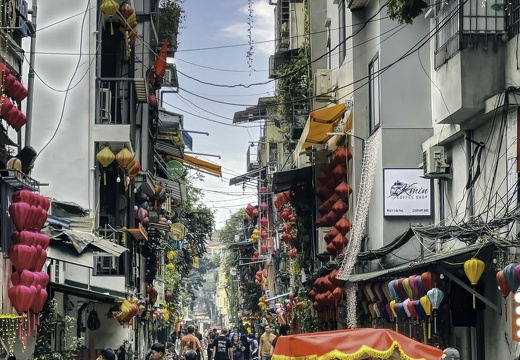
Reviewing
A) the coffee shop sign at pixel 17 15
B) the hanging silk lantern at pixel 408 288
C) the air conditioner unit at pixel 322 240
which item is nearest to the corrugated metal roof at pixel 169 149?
the air conditioner unit at pixel 322 240

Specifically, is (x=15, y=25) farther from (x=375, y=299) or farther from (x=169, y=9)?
(x=169, y=9)

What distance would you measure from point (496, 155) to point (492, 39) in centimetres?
185

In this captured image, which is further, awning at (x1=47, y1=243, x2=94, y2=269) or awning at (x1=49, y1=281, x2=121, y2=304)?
awning at (x1=49, y1=281, x2=121, y2=304)

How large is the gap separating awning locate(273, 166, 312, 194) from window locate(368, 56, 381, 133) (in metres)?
6.84

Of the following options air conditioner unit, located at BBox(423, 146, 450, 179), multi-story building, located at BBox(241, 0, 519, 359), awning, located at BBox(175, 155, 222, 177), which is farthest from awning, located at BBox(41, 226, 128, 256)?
awning, located at BBox(175, 155, 222, 177)

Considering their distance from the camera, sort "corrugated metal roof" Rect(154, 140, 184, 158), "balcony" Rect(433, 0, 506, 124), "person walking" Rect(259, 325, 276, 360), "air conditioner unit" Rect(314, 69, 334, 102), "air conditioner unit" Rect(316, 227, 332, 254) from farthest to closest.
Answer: "corrugated metal roof" Rect(154, 140, 184, 158) < "air conditioner unit" Rect(316, 227, 332, 254) < "air conditioner unit" Rect(314, 69, 334, 102) < "person walking" Rect(259, 325, 276, 360) < "balcony" Rect(433, 0, 506, 124)

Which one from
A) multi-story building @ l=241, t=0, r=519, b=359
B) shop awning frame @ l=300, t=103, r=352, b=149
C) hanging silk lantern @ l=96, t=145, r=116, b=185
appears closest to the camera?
multi-story building @ l=241, t=0, r=519, b=359

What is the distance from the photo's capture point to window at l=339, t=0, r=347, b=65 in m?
30.7

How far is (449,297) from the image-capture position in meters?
19.0

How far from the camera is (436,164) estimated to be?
21.1 metres

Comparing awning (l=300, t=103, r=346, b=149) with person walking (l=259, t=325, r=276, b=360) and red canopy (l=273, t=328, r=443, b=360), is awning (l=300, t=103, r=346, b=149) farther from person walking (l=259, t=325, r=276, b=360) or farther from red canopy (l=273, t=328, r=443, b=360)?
red canopy (l=273, t=328, r=443, b=360)

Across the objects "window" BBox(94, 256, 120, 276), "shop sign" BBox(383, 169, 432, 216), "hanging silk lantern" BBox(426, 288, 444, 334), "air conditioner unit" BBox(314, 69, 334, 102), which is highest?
"air conditioner unit" BBox(314, 69, 334, 102)

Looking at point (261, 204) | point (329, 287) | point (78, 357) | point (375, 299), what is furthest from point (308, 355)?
point (261, 204)

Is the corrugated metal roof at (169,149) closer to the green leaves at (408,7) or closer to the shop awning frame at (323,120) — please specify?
the shop awning frame at (323,120)
